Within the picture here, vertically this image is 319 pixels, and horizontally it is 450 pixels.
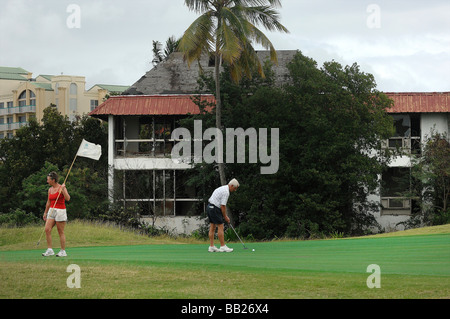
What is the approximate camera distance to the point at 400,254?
47.2 feet

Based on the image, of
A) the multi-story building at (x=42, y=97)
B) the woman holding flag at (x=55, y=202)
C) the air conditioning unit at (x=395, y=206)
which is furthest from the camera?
the multi-story building at (x=42, y=97)

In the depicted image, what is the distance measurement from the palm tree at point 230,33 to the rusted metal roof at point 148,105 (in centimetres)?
516

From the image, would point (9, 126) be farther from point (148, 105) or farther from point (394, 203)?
point (394, 203)

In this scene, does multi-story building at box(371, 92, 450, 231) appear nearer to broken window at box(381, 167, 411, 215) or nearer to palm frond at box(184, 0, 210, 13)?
Answer: broken window at box(381, 167, 411, 215)

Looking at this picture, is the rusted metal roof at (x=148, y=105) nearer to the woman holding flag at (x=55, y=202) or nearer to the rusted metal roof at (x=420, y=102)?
the rusted metal roof at (x=420, y=102)

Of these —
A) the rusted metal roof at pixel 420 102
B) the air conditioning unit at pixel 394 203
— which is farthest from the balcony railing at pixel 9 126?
the rusted metal roof at pixel 420 102

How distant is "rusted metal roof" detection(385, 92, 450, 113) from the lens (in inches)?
1437

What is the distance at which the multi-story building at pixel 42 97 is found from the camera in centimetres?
9281

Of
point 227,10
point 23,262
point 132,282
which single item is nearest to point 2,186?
point 227,10

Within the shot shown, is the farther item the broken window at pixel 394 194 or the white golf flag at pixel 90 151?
the broken window at pixel 394 194

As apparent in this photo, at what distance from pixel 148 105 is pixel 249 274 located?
26.8m

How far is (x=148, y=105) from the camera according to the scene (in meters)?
37.6
